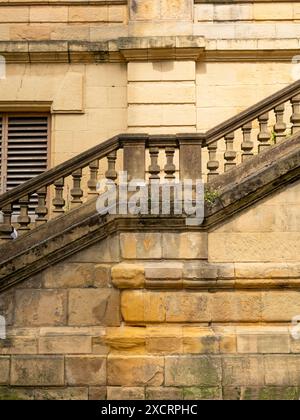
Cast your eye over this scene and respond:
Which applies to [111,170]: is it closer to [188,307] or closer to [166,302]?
[166,302]

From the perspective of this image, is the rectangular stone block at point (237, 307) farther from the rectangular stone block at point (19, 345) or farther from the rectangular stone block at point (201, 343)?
the rectangular stone block at point (19, 345)

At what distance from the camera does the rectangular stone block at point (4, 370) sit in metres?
6.82

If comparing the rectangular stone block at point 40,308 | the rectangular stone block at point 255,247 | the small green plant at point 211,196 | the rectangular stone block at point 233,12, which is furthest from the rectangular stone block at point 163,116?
the rectangular stone block at point 40,308

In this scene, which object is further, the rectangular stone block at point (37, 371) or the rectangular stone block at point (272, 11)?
the rectangular stone block at point (272, 11)

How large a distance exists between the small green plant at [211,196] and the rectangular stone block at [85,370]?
2184mm

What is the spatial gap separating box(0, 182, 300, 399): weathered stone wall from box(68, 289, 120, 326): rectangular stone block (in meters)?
0.01

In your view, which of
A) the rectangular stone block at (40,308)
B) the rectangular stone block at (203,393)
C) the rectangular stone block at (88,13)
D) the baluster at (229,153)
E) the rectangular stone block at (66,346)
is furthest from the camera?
the rectangular stone block at (88,13)

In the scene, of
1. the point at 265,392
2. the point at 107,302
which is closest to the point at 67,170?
the point at 107,302

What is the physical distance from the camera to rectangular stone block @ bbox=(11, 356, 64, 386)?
6820 millimetres

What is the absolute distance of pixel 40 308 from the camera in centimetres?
702

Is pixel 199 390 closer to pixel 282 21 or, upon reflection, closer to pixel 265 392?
pixel 265 392

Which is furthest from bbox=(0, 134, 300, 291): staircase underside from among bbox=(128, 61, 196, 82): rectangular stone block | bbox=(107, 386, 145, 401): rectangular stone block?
bbox=(128, 61, 196, 82): rectangular stone block

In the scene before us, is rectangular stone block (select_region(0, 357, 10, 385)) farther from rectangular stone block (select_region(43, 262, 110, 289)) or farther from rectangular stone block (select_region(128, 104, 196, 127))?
rectangular stone block (select_region(128, 104, 196, 127))

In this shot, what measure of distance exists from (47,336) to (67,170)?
2002mm
